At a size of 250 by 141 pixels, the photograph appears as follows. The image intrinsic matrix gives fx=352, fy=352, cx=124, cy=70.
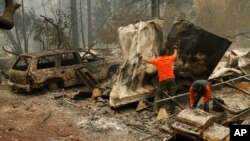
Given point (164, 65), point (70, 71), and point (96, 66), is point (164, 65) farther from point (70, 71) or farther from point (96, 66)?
point (96, 66)

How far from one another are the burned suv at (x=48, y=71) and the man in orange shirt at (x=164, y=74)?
4.29m

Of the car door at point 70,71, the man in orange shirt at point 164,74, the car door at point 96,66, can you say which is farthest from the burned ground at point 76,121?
the car door at point 96,66

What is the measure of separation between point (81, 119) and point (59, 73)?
12.8 feet

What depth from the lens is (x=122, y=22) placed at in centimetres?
2888

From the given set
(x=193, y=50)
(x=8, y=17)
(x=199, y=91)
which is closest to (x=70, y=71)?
(x=193, y=50)

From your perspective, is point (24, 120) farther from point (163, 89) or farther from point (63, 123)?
point (163, 89)

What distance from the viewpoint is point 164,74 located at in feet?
33.2

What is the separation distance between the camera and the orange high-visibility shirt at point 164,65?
10.0 m

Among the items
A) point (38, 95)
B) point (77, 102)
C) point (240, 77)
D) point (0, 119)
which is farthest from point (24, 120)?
point (240, 77)

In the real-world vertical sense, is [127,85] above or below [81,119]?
above

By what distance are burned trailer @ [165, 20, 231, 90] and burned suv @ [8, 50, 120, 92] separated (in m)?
4.07

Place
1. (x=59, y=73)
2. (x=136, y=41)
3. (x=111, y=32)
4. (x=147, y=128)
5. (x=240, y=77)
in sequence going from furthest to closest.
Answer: (x=111, y=32), (x=59, y=73), (x=240, y=77), (x=136, y=41), (x=147, y=128)

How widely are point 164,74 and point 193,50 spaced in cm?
170

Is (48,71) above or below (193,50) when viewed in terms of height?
below
